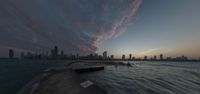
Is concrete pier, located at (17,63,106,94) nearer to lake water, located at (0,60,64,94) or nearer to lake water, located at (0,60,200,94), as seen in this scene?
lake water, located at (0,60,64,94)

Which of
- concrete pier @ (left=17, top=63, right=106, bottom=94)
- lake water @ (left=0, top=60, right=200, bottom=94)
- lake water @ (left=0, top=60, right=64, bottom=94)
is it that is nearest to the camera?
concrete pier @ (left=17, top=63, right=106, bottom=94)

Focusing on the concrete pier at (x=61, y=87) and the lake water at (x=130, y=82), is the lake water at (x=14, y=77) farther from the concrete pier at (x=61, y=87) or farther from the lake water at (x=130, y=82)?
the concrete pier at (x=61, y=87)

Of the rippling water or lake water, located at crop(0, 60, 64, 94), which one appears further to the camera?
the rippling water

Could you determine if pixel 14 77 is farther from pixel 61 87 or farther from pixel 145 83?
pixel 145 83

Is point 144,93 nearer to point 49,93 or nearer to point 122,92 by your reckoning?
point 122,92

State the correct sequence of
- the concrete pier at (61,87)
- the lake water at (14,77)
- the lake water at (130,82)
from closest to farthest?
the concrete pier at (61,87) < the lake water at (14,77) < the lake water at (130,82)

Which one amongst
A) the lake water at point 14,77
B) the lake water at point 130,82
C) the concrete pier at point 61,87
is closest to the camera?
the concrete pier at point 61,87

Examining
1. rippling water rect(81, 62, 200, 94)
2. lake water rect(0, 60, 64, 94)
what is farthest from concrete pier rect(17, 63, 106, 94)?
rippling water rect(81, 62, 200, 94)

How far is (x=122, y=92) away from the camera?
665 inches

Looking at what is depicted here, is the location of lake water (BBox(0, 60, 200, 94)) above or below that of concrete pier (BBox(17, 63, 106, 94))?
below

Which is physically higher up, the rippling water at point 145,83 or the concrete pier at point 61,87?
the concrete pier at point 61,87

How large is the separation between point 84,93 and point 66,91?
2.11 m

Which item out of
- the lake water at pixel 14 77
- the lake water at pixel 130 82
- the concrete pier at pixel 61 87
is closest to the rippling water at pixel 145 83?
the lake water at pixel 130 82

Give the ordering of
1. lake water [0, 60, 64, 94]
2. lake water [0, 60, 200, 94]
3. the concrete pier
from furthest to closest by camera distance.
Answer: lake water [0, 60, 200, 94]
lake water [0, 60, 64, 94]
the concrete pier
